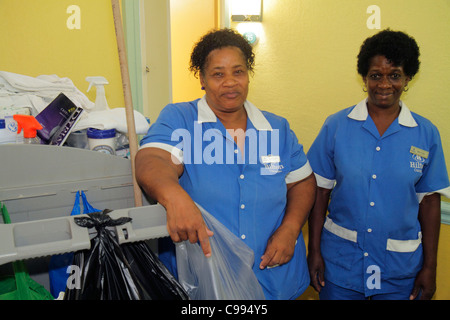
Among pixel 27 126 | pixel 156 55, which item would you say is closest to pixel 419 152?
pixel 27 126

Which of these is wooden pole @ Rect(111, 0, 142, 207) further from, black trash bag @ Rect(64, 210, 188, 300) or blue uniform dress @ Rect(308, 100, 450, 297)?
blue uniform dress @ Rect(308, 100, 450, 297)

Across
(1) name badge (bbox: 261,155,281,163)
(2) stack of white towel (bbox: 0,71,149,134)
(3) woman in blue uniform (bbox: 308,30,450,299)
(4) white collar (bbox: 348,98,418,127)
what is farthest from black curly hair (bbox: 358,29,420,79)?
(2) stack of white towel (bbox: 0,71,149,134)

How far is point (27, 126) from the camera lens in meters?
1.05

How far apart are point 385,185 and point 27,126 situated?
1.22m

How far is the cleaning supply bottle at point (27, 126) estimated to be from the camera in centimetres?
104

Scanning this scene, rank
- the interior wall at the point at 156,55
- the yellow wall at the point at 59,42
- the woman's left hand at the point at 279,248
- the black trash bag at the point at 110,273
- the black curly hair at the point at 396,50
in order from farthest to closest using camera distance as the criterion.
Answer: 1. the interior wall at the point at 156,55
2. the yellow wall at the point at 59,42
3. the black curly hair at the point at 396,50
4. the woman's left hand at the point at 279,248
5. the black trash bag at the point at 110,273

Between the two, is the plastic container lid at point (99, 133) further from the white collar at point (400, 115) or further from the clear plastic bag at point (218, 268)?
the white collar at point (400, 115)

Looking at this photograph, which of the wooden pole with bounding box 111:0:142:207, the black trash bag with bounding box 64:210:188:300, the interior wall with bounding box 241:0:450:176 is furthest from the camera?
the interior wall with bounding box 241:0:450:176

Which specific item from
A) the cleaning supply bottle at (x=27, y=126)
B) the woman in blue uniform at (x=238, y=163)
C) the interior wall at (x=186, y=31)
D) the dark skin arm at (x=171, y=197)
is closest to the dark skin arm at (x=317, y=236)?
the woman in blue uniform at (x=238, y=163)

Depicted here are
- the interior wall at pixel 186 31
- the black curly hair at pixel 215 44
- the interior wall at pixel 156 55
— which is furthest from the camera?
the interior wall at pixel 186 31

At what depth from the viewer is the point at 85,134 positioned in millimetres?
1189

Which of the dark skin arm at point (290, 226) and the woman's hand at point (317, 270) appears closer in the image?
the dark skin arm at point (290, 226)

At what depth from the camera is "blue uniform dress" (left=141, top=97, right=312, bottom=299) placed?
1050 millimetres

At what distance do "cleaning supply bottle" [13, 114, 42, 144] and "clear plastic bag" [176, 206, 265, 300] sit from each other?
57 centimetres
